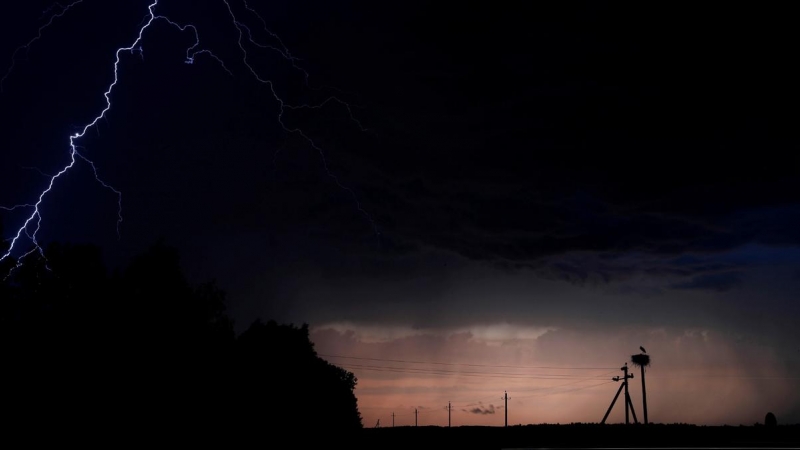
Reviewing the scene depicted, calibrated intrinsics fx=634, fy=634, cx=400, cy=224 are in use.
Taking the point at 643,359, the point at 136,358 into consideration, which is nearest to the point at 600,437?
the point at 643,359

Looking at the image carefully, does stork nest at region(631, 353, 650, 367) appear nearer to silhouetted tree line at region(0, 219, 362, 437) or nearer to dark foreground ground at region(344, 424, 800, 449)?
dark foreground ground at region(344, 424, 800, 449)

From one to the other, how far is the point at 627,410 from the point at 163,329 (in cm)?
3431

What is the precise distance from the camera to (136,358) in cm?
2198

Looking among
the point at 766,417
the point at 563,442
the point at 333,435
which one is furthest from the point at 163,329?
the point at 766,417

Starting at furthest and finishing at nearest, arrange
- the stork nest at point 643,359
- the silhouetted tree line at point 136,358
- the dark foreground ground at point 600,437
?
1. the stork nest at point 643,359
2. the dark foreground ground at point 600,437
3. the silhouetted tree line at point 136,358

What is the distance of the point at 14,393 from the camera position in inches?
774

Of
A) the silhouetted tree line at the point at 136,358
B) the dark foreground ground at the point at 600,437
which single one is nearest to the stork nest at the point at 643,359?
the dark foreground ground at the point at 600,437

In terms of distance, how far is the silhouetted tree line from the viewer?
2028 cm

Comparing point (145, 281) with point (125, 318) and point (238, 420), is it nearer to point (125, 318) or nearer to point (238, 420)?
point (125, 318)

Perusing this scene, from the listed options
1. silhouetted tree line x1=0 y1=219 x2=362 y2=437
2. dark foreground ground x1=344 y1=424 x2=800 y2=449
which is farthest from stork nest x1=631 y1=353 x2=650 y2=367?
silhouetted tree line x1=0 y1=219 x2=362 y2=437

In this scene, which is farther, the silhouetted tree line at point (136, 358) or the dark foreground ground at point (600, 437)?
the dark foreground ground at point (600, 437)

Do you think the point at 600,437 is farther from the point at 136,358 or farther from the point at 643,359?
the point at 136,358

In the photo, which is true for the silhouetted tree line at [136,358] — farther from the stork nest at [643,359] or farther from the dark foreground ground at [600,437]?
the stork nest at [643,359]

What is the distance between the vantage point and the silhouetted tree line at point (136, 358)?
20.3m
